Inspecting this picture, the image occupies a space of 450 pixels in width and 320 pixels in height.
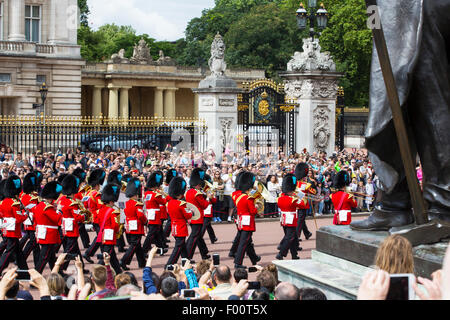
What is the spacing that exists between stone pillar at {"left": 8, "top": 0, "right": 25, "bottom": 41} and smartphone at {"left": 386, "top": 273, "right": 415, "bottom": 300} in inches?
1284

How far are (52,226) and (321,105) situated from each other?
11.9m

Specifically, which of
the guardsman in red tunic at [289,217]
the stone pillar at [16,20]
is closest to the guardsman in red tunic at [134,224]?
the guardsman in red tunic at [289,217]

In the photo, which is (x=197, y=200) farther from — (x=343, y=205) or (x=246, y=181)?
(x=343, y=205)

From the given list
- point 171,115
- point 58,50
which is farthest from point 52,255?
point 171,115

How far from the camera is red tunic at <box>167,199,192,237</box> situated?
36.5 ft

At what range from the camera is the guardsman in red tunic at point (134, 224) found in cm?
1112

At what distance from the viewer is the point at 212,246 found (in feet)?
43.8

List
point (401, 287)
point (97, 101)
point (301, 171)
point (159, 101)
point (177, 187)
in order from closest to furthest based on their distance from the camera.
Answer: point (401, 287), point (177, 187), point (301, 171), point (97, 101), point (159, 101)

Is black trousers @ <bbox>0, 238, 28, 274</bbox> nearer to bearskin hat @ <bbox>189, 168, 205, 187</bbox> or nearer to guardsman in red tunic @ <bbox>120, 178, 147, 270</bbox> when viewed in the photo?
guardsman in red tunic @ <bbox>120, 178, 147, 270</bbox>

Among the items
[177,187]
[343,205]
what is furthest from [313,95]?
[177,187]

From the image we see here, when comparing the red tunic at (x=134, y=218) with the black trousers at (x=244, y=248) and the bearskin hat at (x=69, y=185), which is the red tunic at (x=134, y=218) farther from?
the black trousers at (x=244, y=248)

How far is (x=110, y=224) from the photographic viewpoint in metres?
10.8

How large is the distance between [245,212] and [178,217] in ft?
3.30

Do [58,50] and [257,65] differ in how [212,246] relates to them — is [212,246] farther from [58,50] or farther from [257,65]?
[257,65]
